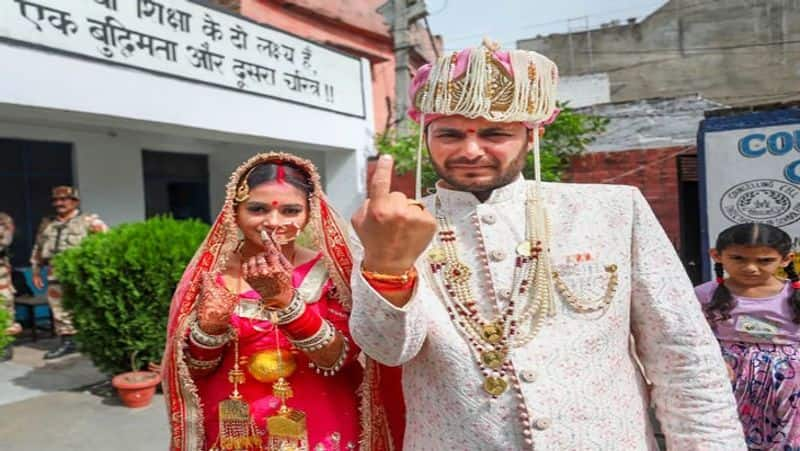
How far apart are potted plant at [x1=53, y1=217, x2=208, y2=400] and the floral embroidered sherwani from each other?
11.3 feet

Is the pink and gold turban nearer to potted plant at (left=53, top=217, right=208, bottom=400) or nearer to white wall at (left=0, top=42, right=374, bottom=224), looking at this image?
potted plant at (left=53, top=217, right=208, bottom=400)

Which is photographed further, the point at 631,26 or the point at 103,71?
the point at 631,26

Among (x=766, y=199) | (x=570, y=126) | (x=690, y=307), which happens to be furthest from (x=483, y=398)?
(x=570, y=126)

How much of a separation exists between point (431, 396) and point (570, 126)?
6.39 metres

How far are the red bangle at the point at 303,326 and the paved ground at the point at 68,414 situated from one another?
2.63 metres

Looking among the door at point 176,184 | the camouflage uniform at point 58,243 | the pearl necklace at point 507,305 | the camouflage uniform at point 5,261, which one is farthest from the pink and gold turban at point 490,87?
the door at point 176,184

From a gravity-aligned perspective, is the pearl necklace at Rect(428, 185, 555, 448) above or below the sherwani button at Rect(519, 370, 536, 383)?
above

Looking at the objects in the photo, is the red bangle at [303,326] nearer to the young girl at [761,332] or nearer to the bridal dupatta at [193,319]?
the bridal dupatta at [193,319]

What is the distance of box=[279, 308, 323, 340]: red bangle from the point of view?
1.51m

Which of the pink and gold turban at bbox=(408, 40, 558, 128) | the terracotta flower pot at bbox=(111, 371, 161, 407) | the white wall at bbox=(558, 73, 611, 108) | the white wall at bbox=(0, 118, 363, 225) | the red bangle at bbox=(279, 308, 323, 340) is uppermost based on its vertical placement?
the white wall at bbox=(558, 73, 611, 108)

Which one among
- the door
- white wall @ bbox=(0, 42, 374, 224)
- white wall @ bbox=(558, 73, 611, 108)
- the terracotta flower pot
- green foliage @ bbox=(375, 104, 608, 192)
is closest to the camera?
the terracotta flower pot

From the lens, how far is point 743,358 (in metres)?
2.49

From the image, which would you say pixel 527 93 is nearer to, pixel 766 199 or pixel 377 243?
pixel 377 243

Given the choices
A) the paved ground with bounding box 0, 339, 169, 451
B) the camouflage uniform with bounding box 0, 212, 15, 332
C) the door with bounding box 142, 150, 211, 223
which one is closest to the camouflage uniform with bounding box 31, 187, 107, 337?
the camouflage uniform with bounding box 0, 212, 15, 332
